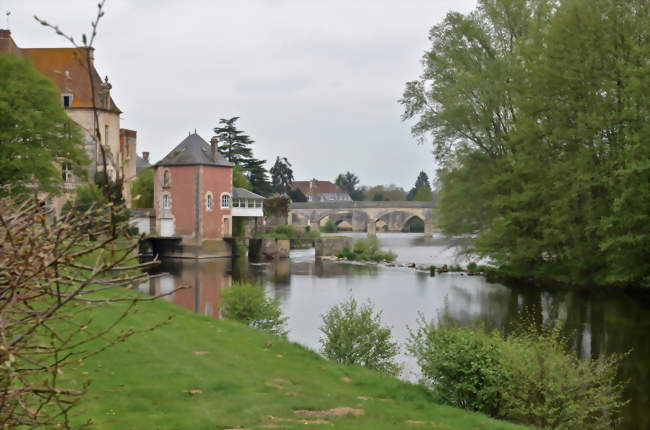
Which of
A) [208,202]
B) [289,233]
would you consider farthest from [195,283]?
[289,233]

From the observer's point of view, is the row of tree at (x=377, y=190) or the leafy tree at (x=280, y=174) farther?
the row of tree at (x=377, y=190)

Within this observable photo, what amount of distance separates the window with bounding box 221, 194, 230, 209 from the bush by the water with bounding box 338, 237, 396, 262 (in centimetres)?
811

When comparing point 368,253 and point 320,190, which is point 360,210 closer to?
point 368,253

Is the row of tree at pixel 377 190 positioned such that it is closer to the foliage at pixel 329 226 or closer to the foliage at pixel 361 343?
the foliage at pixel 329 226

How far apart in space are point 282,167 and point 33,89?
52.9 meters

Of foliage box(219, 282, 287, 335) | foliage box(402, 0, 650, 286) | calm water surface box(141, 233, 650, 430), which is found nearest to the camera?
calm water surface box(141, 233, 650, 430)

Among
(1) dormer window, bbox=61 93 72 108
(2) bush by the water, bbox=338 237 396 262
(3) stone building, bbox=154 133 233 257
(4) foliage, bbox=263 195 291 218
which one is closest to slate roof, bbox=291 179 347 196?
(4) foliage, bbox=263 195 291 218

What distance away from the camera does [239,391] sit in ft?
26.1

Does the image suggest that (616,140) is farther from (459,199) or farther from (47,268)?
(47,268)

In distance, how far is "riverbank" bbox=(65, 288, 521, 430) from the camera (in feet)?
22.7

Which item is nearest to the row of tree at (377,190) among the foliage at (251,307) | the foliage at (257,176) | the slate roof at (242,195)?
the foliage at (257,176)

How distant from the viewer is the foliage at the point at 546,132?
66.7 feet

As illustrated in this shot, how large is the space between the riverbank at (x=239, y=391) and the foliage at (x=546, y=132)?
13.3 m

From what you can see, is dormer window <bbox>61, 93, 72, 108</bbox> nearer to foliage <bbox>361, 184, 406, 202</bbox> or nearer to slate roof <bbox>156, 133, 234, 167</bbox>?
slate roof <bbox>156, 133, 234, 167</bbox>
